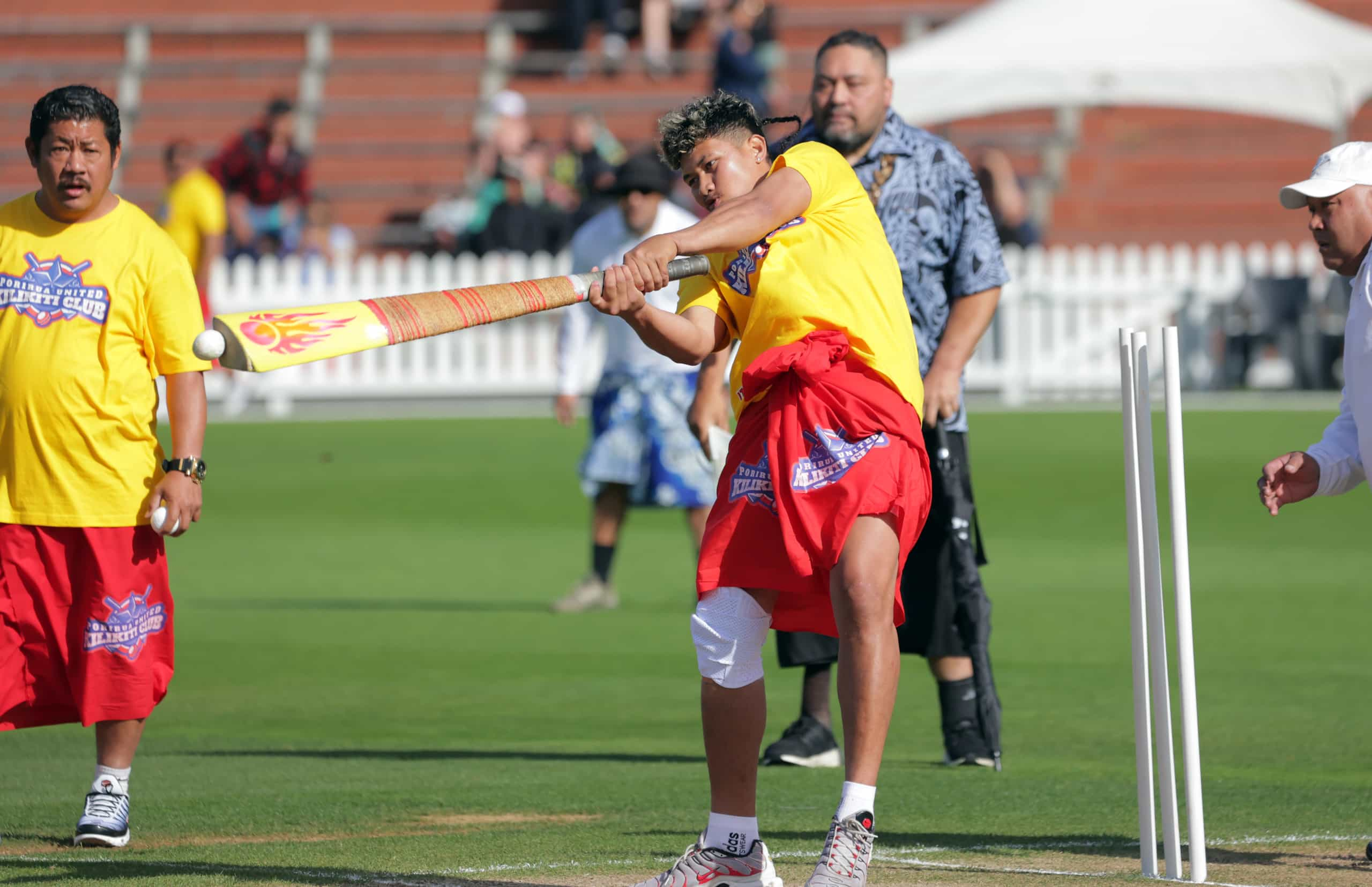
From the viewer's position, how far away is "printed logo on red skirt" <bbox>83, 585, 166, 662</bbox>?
5617 mm

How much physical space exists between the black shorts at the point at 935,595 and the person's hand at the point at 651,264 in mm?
2182

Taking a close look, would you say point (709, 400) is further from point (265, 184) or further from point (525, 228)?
point (265, 184)

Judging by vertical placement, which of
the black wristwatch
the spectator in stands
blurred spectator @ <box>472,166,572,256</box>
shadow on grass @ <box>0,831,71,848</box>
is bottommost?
shadow on grass @ <box>0,831,71,848</box>

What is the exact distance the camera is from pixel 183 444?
576 cm

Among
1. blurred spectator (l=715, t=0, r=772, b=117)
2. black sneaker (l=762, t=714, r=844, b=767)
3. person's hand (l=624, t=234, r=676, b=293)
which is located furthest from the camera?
blurred spectator (l=715, t=0, r=772, b=117)

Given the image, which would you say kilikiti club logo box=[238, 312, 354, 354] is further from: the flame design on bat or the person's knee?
the person's knee

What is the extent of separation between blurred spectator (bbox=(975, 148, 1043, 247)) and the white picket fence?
235mm

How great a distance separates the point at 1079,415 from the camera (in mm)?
19109

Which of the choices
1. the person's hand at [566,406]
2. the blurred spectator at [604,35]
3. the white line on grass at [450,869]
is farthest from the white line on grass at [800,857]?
the blurred spectator at [604,35]

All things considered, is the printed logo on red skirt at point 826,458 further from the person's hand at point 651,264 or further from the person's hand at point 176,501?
the person's hand at point 176,501

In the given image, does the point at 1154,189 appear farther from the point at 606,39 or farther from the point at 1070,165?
the point at 606,39

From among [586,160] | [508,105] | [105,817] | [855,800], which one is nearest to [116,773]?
[105,817]

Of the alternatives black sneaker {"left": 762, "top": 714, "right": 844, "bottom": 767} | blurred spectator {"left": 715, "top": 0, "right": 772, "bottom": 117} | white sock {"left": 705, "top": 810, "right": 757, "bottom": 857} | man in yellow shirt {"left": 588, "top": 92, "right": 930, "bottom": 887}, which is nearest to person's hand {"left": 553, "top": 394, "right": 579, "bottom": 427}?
black sneaker {"left": 762, "top": 714, "right": 844, "bottom": 767}

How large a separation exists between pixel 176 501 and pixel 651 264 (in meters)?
1.62
